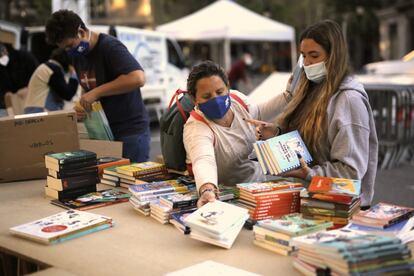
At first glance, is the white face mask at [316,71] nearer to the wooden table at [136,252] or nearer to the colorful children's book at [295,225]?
the colorful children's book at [295,225]

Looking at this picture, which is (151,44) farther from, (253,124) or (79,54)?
(253,124)

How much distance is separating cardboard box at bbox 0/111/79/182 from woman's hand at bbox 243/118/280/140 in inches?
50.2

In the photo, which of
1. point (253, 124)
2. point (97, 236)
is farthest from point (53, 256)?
point (253, 124)

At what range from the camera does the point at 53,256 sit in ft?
6.54

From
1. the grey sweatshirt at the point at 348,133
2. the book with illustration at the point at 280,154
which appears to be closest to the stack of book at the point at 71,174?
the book with illustration at the point at 280,154

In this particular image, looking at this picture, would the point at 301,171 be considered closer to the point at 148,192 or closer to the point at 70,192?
the point at 148,192

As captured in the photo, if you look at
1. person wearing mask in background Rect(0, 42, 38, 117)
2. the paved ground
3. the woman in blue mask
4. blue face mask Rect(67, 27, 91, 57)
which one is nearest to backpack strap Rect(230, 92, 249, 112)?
the woman in blue mask

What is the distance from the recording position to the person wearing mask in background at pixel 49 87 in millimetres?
5391

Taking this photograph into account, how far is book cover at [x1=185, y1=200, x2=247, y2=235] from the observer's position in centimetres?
201

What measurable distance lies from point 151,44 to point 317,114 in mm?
8671

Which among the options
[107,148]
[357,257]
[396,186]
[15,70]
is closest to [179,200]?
[357,257]

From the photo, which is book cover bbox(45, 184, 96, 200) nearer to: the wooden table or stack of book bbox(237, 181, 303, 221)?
the wooden table

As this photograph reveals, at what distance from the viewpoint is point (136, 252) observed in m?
2.00

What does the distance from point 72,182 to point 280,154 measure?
3.65 ft
